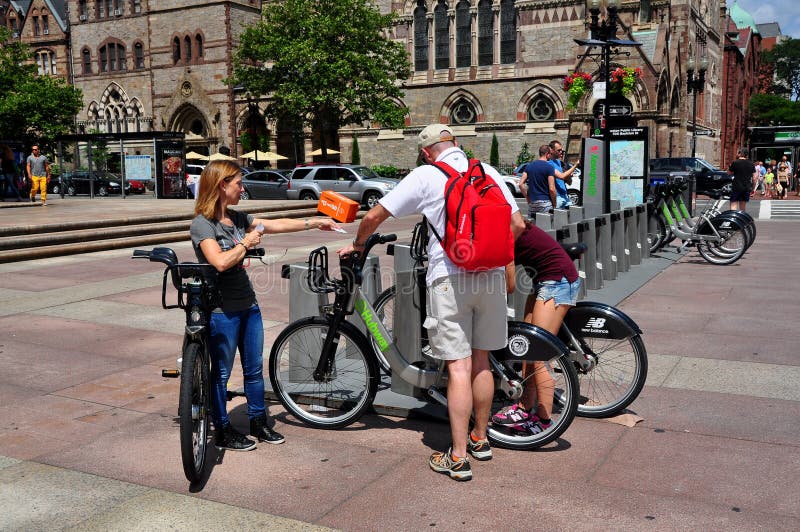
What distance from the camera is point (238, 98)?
50594 millimetres

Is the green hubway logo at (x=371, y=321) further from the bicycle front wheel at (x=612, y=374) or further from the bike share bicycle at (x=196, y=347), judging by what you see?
the bicycle front wheel at (x=612, y=374)

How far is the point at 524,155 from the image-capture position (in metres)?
42.7

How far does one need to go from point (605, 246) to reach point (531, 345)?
6723 mm

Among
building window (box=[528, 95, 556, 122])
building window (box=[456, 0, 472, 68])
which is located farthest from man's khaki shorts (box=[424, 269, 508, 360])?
building window (box=[456, 0, 472, 68])

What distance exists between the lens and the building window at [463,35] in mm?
44250

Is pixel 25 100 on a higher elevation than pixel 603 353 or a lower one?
higher

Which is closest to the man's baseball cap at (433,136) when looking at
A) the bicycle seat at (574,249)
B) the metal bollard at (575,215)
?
the bicycle seat at (574,249)

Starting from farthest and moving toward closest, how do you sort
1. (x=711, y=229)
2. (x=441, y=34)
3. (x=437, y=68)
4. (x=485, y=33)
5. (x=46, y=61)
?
(x=46, y=61) → (x=437, y=68) → (x=441, y=34) → (x=485, y=33) → (x=711, y=229)

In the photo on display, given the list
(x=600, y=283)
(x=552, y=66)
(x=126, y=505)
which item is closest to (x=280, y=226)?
(x=126, y=505)

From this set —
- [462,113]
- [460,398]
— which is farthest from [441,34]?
[460,398]

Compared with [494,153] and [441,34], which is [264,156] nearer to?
[441,34]

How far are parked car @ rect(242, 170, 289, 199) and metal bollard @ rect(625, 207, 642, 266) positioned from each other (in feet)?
70.8

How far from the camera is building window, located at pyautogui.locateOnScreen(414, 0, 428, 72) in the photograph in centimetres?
4553

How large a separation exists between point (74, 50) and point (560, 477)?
2391 inches
